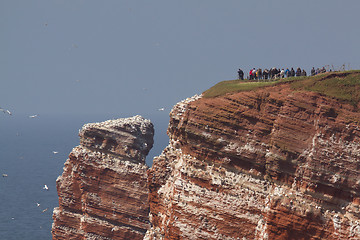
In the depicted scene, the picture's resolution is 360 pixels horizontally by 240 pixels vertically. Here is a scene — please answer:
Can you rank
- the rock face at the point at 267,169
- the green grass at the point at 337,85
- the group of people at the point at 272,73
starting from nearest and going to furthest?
the rock face at the point at 267,169, the green grass at the point at 337,85, the group of people at the point at 272,73

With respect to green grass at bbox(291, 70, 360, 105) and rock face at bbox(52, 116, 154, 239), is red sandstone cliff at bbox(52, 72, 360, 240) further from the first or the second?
rock face at bbox(52, 116, 154, 239)

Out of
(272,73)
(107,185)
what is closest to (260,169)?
(272,73)

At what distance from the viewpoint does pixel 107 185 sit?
2606 inches

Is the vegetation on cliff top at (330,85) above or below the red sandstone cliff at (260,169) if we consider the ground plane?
above

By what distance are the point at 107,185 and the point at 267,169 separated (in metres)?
30.7

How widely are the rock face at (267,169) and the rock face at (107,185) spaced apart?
22.0 m

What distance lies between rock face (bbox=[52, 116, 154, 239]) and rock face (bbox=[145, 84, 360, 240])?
865 inches

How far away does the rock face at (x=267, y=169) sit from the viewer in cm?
3709

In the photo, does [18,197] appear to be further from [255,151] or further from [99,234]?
[255,151]

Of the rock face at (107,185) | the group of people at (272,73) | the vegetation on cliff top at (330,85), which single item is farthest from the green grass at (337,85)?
the rock face at (107,185)

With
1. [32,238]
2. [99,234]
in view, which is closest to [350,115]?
[99,234]

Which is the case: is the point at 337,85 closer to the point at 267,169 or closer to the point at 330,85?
the point at 330,85

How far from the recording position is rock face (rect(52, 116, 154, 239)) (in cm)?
6594

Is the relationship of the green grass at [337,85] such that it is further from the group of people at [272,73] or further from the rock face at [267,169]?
the group of people at [272,73]
